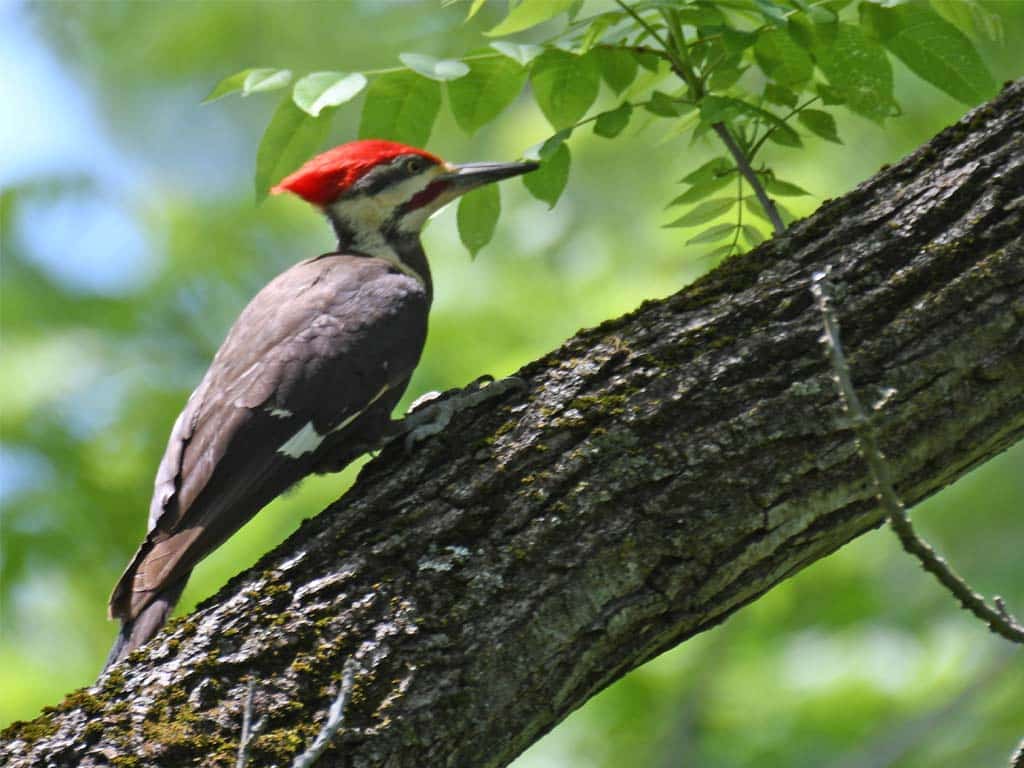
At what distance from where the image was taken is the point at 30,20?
973cm

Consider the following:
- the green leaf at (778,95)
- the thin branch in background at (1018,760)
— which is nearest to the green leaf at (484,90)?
the green leaf at (778,95)

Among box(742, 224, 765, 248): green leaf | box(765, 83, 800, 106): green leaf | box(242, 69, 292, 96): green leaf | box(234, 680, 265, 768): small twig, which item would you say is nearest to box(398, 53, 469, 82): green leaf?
box(242, 69, 292, 96): green leaf

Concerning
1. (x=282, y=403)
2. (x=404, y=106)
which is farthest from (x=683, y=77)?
(x=282, y=403)

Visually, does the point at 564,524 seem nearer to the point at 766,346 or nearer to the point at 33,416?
the point at 766,346

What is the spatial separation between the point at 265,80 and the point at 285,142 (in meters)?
0.24

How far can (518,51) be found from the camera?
299 cm

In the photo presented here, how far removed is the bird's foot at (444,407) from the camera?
9.59 ft

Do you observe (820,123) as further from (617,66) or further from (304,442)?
(304,442)

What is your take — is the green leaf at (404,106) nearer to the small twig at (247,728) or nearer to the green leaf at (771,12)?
the green leaf at (771,12)

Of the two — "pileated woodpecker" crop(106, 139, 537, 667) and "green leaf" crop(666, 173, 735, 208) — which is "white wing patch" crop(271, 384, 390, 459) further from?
"green leaf" crop(666, 173, 735, 208)

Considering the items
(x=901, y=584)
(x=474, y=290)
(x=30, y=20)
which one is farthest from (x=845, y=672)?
(x=30, y=20)

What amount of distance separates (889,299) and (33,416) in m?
4.83

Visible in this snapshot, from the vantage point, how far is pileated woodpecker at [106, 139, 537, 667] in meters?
3.13

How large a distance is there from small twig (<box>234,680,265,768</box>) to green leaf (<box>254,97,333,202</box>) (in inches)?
56.0
